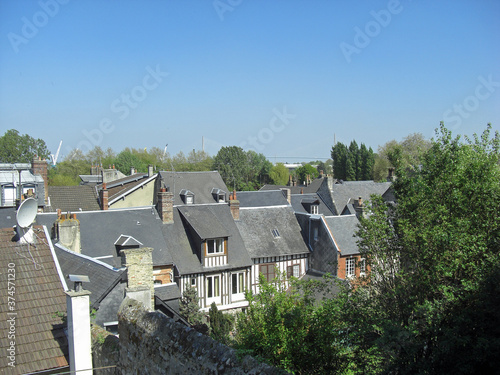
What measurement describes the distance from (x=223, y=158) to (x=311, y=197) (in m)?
33.1

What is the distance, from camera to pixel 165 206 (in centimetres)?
2039

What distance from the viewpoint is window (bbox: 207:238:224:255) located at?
1984 cm

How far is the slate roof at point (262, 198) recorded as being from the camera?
98.8 feet

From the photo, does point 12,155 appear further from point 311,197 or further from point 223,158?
point 311,197

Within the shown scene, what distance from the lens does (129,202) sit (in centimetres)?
2925

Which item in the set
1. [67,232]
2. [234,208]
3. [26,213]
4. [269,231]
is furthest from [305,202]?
[26,213]

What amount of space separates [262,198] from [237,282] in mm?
11376

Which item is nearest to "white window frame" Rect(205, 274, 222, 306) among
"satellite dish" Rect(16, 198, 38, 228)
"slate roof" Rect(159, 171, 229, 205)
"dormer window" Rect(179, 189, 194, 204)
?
"dormer window" Rect(179, 189, 194, 204)

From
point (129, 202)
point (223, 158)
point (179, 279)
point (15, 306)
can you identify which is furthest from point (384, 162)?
point (15, 306)

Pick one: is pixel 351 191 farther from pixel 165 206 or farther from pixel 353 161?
pixel 353 161

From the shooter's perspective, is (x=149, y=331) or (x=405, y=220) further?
(x=405, y=220)

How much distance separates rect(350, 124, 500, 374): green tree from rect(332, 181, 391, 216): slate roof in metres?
26.1

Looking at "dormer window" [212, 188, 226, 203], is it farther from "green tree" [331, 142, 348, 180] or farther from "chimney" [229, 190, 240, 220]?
"green tree" [331, 142, 348, 180]

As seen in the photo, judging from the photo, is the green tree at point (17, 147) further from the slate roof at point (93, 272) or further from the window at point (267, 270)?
the slate roof at point (93, 272)
